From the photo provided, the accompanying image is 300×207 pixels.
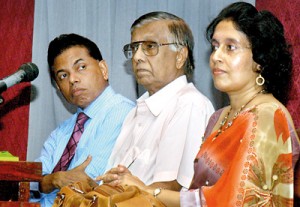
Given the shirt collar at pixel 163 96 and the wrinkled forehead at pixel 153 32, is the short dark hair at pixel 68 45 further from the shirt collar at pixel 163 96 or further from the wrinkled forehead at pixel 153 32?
the shirt collar at pixel 163 96

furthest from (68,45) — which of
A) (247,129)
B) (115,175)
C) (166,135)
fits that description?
(247,129)

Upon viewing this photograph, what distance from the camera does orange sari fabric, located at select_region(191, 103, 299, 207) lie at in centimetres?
180

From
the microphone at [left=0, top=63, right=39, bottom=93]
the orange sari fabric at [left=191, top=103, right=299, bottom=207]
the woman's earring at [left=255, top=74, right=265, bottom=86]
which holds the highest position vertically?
the woman's earring at [left=255, top=74, right=265, bottom=86]

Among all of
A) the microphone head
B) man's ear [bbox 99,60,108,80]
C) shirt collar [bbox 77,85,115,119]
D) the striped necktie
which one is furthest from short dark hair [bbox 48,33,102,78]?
the microphone head

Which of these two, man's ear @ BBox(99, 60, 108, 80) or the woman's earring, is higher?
the woman's earring

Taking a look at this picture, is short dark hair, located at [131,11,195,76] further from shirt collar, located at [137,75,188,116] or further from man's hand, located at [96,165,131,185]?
man's hand, located at [96,165,131,185]

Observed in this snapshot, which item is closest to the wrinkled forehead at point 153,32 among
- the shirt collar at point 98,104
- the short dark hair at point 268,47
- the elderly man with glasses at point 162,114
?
the elderly man with glasses at point 162,114

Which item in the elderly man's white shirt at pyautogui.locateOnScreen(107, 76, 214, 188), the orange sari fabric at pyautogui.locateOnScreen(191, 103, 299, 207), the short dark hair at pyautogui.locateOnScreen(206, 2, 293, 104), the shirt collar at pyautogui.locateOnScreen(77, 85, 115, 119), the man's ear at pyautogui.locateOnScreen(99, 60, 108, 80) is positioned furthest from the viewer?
the man's ear at pyautogui.locateOnScreen(99, 60, 108, 80)

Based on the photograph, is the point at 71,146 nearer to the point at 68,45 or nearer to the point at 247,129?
the point at 68,45

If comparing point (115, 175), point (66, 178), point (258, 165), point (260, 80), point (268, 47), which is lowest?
point (66, 178)

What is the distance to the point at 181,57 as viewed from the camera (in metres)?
2.77

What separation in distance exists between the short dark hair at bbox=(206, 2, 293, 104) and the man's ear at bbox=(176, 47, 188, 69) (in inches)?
28.0

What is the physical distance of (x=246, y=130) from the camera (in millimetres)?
1848

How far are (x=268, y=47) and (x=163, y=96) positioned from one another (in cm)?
74
